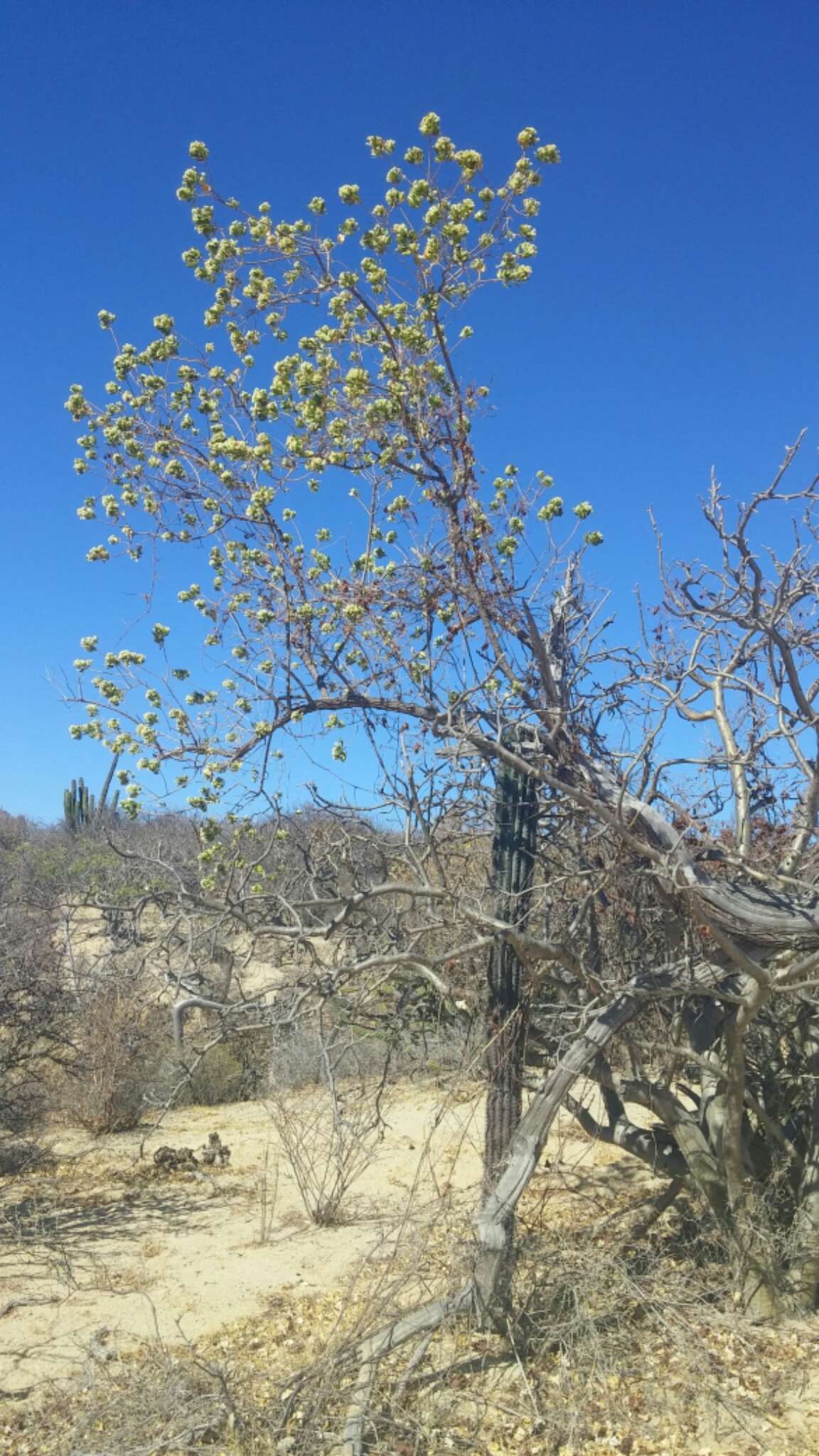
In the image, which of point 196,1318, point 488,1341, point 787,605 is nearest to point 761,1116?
point 488,1341

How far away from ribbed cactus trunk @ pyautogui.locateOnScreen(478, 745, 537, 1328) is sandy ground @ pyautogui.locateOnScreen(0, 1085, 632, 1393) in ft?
1.41

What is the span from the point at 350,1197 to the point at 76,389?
6.77 metres

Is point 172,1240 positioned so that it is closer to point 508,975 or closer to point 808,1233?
point 508,975

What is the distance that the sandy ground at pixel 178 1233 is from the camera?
6.52m

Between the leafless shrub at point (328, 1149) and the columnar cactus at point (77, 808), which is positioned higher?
the columnar cactus at point (77, 808)

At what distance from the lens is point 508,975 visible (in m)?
6.46

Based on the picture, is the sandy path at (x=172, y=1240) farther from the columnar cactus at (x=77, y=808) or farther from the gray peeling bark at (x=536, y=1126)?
the columnar cactus at (x=77, y=808)

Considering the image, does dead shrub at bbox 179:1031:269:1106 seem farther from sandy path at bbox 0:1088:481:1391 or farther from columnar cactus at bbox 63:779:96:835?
columnar cactus at bbox 63:779:96:835

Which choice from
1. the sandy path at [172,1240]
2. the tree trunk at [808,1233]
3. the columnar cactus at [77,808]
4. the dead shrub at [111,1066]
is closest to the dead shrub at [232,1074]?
the dead shrub at [111,1066]

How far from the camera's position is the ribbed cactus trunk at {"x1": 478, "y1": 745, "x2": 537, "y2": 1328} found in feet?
20.7

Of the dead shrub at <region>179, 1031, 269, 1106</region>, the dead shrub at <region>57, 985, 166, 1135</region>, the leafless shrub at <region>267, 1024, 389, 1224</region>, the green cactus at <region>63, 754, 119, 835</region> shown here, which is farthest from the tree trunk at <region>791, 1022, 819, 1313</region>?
the green cactus at <region>63, 754, 119, 835</region>

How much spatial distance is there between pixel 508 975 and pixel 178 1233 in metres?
3.91

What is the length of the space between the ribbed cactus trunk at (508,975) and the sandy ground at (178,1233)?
17.0 inches

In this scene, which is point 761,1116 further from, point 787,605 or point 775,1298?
point 787,605
